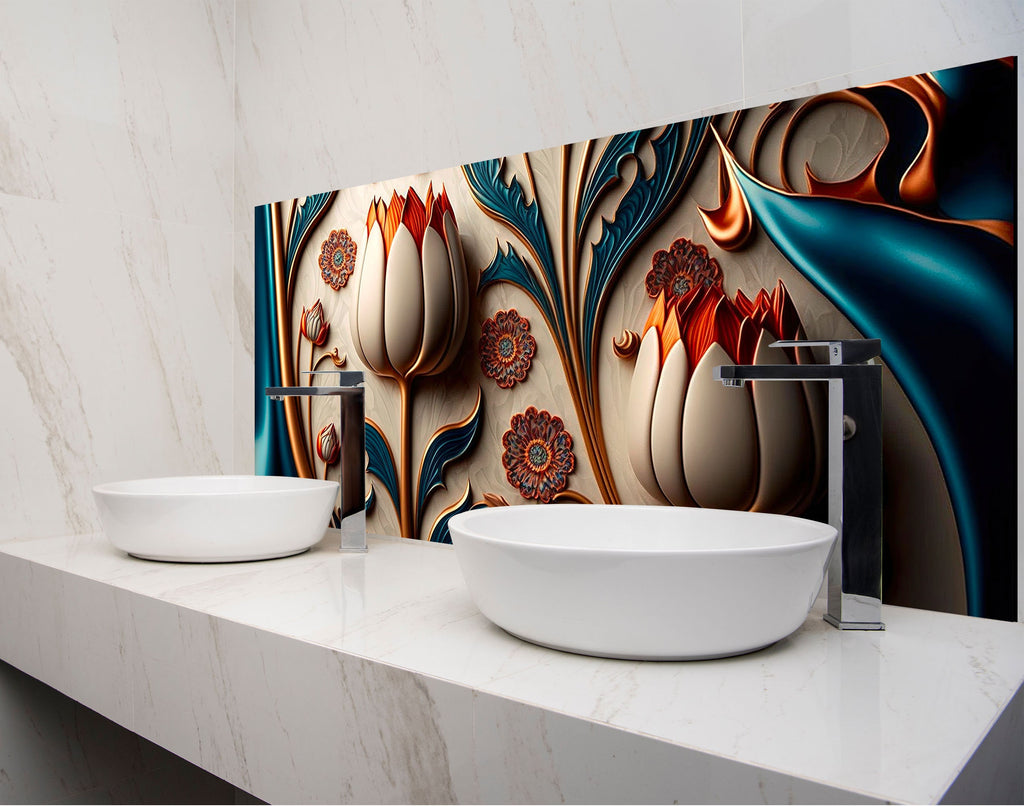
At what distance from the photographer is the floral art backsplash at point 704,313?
3.35 feet

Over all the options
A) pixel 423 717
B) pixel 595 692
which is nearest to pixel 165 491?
pixel 423 717

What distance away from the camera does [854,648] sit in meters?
0.90

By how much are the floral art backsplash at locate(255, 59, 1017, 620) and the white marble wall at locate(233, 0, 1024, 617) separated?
5 cm

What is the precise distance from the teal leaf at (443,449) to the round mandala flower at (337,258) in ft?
1.35

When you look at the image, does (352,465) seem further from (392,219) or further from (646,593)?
(646,593)

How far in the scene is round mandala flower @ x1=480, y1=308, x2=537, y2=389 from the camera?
1431 mm

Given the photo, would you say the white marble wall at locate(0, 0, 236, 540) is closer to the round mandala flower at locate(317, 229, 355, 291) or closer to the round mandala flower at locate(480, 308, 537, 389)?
the round mandala flower at locate(317, 229, 355, 291)

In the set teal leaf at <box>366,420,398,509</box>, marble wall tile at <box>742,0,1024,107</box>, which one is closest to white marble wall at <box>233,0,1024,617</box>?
marble wall tile at <box>742,0,1024,107</box>

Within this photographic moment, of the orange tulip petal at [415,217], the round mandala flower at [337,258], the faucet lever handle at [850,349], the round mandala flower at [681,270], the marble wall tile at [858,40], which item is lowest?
the faucet lever handle at [850,349]

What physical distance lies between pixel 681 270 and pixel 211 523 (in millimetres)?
861

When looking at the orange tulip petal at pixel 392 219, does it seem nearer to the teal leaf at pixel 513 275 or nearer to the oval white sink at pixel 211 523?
the teal leaf at pixel 513 275

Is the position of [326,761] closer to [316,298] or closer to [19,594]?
[19,594]

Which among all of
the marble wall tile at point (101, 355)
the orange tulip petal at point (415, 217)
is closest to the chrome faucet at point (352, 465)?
the orange tulip petal at point (415, 217)

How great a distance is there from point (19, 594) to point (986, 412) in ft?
5.05
